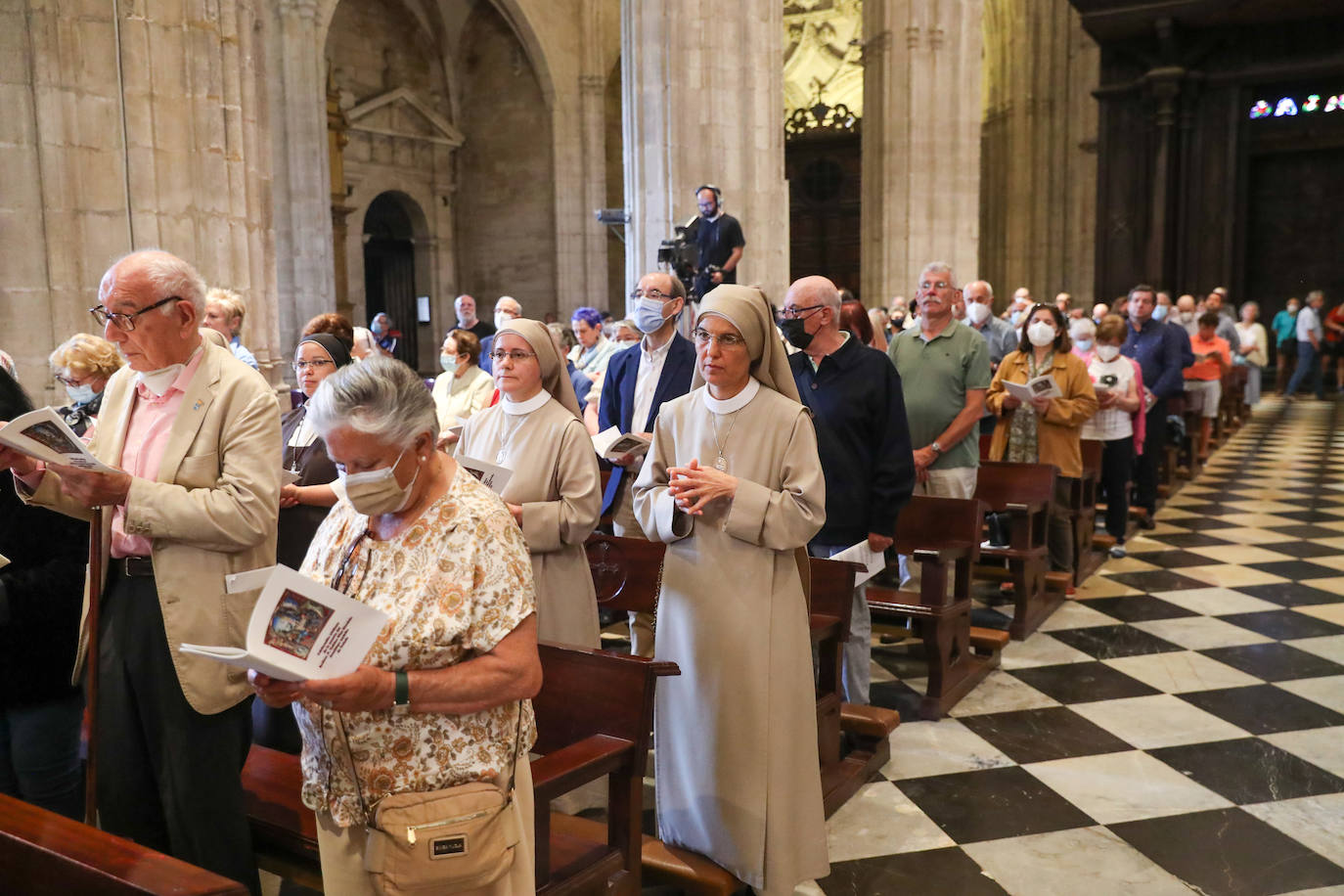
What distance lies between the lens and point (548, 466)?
339cm

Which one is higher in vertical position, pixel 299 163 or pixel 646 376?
pixel 299 163

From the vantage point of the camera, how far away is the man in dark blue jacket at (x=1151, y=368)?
26.4 feet

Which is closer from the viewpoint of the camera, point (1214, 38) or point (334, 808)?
point (334, 808)

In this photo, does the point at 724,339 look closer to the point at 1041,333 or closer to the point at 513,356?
the point at 513,356

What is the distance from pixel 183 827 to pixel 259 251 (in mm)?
5038

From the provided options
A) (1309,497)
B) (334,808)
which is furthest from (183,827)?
(1309,497)

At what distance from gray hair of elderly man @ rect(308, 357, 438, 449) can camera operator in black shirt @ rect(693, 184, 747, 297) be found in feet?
21.2

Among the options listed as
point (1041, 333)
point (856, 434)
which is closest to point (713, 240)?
point (1041, 333)

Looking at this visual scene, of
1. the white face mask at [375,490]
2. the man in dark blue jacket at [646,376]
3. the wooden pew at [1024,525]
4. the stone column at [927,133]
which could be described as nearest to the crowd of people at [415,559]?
the white face mask at [375,490]

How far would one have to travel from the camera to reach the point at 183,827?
2.41 m

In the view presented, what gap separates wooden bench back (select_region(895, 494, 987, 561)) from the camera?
187 inches

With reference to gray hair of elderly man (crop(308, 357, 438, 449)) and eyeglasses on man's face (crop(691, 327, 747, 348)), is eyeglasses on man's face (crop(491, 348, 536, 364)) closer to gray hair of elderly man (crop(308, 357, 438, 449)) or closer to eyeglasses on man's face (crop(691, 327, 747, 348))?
eyeglasses on man's face (crop(691, 327, 747, 348))

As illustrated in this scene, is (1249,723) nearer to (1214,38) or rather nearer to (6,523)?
(6,523)

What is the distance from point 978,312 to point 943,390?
9.74 ft
